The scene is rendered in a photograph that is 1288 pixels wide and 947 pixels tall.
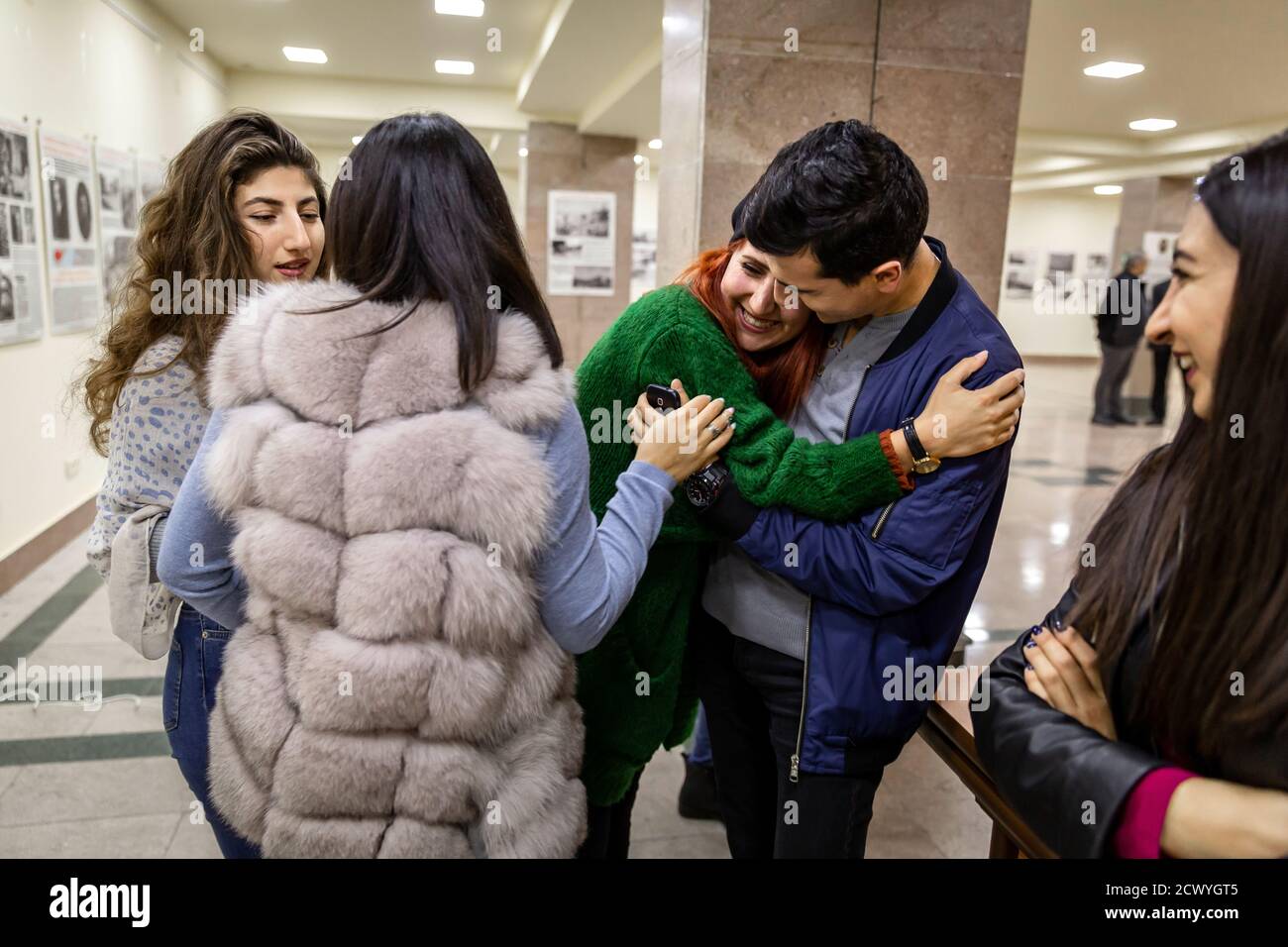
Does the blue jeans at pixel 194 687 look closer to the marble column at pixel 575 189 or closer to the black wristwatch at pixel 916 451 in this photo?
the black wristwatch at pixel 916 451

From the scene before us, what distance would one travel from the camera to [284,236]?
1731mm

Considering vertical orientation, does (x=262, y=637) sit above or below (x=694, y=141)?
below

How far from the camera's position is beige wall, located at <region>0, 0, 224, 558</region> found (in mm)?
5129

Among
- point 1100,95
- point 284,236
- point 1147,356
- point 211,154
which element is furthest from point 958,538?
point 1147,356

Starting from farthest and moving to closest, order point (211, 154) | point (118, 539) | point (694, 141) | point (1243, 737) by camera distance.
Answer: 1. point (694, 141)
2. point (211, 154)
3. point (118, 539)
4. point (1243, 737)

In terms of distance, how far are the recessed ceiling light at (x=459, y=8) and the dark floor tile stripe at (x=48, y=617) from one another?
5333 millimetres

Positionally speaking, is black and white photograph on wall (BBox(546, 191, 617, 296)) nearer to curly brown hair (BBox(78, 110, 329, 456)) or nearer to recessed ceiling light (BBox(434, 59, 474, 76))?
recessed ceiling light (BBox(434, 59, 474, 76))

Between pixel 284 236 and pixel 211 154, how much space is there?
0.19 m

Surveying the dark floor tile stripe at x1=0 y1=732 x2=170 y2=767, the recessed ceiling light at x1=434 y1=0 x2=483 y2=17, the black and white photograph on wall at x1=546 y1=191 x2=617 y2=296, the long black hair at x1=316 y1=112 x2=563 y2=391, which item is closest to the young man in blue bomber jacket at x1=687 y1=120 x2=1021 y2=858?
the long black hair at x1=316 y1=112 x2=563 y2=391

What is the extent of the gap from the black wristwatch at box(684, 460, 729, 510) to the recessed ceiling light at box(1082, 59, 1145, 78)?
9323 millimetres

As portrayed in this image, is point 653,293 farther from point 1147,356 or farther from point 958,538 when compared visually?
point 1147,356

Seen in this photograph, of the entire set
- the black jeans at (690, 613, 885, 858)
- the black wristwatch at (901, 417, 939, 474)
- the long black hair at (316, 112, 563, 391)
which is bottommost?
the black jeans at (690, 613, 885, 858)

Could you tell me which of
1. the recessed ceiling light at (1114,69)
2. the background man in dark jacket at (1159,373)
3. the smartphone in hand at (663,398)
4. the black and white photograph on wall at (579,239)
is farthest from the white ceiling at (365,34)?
the background man in dark jacket at (1159,373)
